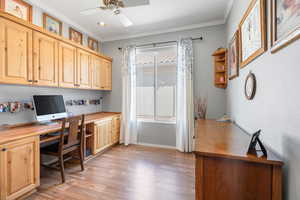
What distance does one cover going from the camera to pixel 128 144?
364 centimetres

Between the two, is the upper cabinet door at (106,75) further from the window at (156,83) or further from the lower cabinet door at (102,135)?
the lower cabinet door at (102,135)

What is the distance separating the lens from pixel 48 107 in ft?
7.82

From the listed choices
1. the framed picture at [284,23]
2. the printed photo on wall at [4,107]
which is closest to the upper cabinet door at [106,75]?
the printed photo on wall at [4,107]

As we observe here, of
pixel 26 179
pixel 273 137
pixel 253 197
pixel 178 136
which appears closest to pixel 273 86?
pixel 273 137

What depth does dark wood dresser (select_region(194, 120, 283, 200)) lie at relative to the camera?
89 centimetres

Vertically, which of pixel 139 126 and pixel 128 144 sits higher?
pixel 139 126

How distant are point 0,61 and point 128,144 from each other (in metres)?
2.80

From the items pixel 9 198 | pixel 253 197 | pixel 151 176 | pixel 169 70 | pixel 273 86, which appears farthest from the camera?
pixel 169 70

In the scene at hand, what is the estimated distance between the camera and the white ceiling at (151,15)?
246 cm

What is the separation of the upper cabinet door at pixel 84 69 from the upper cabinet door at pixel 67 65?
125 millimetres

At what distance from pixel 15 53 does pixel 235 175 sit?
2.75 metres

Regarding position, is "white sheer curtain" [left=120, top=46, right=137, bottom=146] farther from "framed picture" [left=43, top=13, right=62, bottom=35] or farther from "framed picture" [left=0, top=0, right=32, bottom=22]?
"framed picture" [left=0, top=0, right=32, bottom=22]

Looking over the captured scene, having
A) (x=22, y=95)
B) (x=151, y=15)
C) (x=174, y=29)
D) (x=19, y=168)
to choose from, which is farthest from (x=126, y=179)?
(x=174, y=29)

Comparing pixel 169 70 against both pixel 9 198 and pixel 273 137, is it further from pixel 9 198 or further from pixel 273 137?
pixel 9 198
